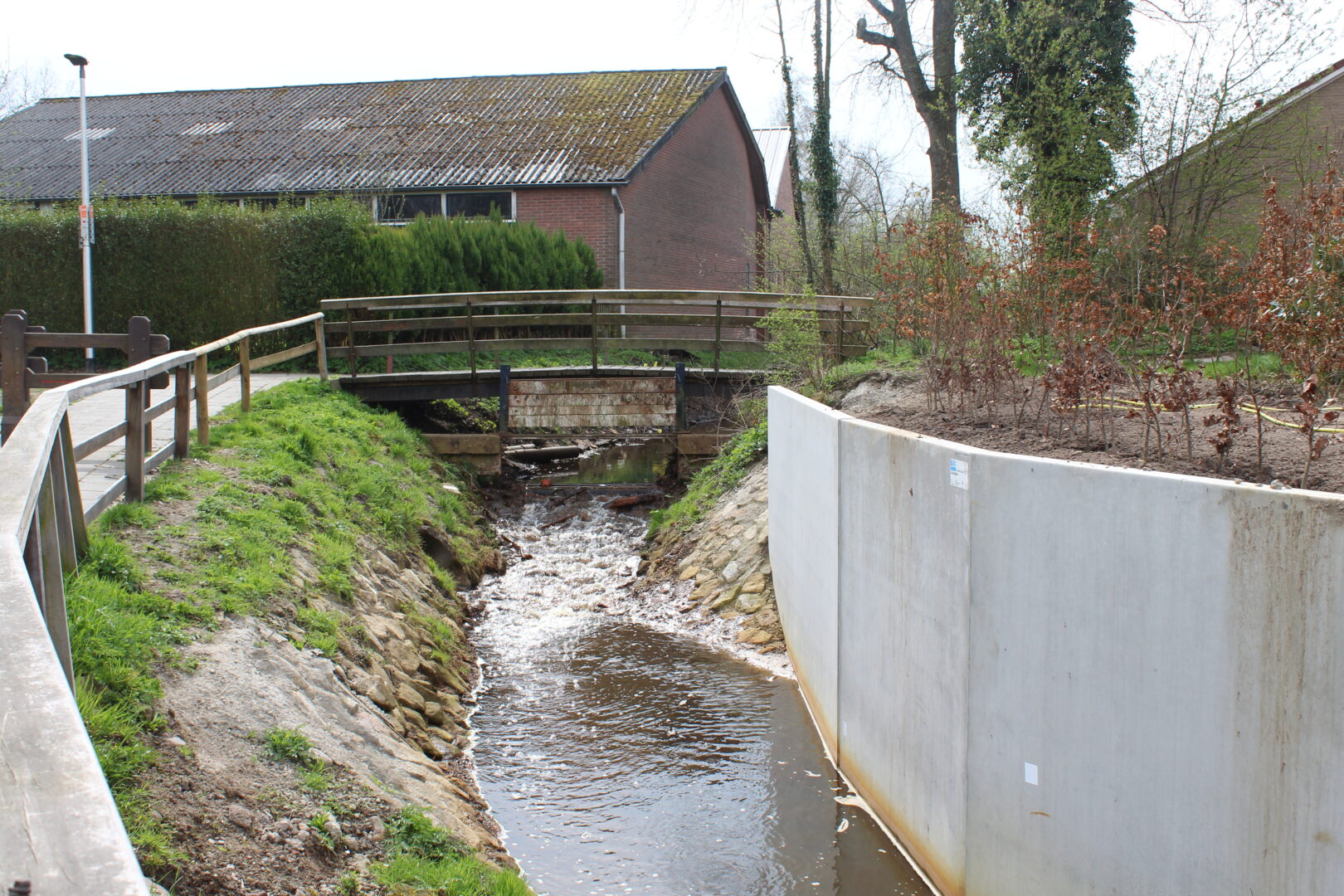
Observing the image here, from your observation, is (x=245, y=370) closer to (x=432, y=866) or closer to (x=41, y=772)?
(x=432, y=866)

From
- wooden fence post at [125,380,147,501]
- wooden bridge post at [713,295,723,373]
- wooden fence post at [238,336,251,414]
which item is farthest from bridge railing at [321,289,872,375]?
wooden fence post at [125,380,147,501]

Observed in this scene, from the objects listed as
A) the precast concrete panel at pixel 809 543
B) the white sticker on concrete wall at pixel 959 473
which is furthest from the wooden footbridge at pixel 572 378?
the white sticker on concrete wall at pixel 959 473

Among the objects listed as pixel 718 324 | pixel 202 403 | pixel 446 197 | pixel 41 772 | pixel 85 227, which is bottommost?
pixel 41 772

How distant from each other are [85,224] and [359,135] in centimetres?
1018

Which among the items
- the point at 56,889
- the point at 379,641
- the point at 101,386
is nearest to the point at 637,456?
the point at 379,641

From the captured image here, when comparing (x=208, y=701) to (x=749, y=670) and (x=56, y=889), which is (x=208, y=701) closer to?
(x=56, y=889)

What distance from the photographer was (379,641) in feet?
24.5

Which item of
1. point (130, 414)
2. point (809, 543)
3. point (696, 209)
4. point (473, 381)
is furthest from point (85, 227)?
point (696, 209)

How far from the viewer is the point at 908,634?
5750 millimetres

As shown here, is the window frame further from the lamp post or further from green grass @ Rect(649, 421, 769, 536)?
green grass @ Rect(649, 421, 769, 536)

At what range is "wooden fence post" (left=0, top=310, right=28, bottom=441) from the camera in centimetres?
842

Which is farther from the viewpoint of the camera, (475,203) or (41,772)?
(475,203)

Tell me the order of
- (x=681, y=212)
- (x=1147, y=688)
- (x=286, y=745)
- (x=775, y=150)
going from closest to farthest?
1. (x=1147, y=688)
2. (x=286, y=745)
3. (x=681, y=212)
4. (x=775, y=150)

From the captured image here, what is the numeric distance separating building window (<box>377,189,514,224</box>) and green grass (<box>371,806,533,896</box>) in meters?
21.1
